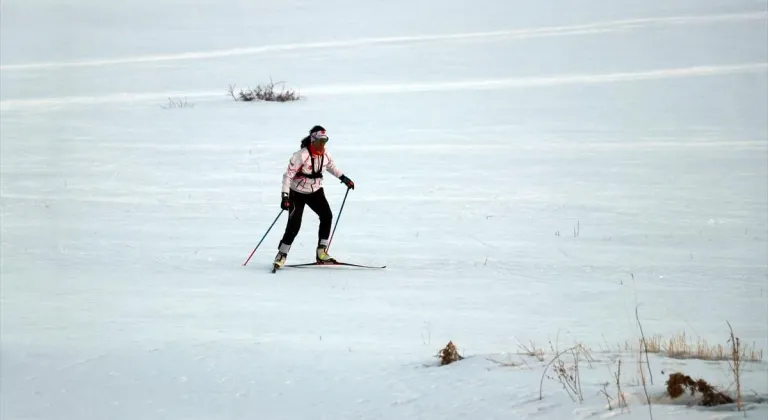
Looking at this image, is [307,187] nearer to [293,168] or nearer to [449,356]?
[293,168]

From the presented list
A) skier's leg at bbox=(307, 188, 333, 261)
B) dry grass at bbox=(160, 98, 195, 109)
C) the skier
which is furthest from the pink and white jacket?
dry grass at bbox=(160, 98, 195, 109)

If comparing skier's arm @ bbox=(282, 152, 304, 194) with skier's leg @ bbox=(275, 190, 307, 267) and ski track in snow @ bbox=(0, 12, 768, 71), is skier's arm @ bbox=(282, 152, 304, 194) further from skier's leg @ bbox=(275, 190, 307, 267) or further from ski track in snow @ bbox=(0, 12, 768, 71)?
ski track in snow @ bbox=(0, 12, 768, 71)

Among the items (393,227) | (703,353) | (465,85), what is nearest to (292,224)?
(393,227)

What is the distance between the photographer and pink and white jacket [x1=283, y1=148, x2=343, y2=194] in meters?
11.7

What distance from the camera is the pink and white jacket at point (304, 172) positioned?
462 inches

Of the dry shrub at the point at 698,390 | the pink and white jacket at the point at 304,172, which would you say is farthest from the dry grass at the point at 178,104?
the dry shrub at the point at 698,390

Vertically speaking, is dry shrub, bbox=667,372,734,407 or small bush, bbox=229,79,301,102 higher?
small bush, bbox=229,79,301,102

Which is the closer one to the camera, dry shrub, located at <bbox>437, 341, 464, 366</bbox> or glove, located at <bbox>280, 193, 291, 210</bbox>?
dry shrub, located at <bbox>437, 341, 464, 366</bbox>

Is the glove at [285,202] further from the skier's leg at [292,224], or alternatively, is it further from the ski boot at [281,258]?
the ski boot at [281,258]

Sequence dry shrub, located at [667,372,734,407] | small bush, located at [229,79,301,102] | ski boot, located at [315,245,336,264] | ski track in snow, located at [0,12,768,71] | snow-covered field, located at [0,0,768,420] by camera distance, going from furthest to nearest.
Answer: ski track in snow, located at [0,12,768,71] → small bush, located at [229,79,301,102] → ski boot, located at [315,245,336,264] → snow-covered field, located at [0,0,768,420] → dry shrub, located at [667,372,734,407]

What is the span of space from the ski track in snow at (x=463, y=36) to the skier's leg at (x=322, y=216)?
1017 inches

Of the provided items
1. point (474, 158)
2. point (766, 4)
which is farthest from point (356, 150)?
point (766, 4)

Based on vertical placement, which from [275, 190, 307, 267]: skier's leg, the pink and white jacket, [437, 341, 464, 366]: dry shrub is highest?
the pink and white jacket

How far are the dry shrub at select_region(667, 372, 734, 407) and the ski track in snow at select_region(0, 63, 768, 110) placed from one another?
2321 centimetres
